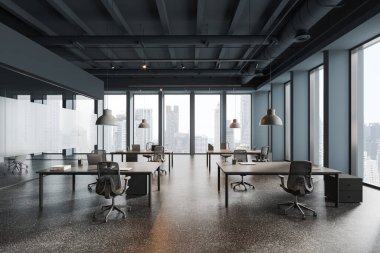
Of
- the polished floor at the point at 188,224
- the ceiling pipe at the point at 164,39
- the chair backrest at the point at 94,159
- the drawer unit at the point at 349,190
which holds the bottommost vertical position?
the polished floor at the point at 188,224

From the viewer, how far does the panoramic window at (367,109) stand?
685 centimetres

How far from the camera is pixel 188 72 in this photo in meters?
10.9

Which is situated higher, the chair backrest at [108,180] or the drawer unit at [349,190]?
the chair backrest at [108,180]

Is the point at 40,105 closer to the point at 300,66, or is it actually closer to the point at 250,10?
the point at 250,10

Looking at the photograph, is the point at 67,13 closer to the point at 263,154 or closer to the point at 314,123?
the point at 263,154

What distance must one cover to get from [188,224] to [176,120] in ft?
35.3

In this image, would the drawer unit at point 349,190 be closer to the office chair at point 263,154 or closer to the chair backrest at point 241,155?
the chair backrest at point 241,155

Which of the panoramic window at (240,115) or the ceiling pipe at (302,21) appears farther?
the panoramic window at (240,115)

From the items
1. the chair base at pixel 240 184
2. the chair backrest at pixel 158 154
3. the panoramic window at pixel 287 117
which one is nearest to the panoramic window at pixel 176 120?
the panoramic window at pixel 287 117

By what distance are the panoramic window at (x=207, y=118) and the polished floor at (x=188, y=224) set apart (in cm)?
833

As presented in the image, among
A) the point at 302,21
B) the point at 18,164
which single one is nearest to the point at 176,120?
the point at 18,164

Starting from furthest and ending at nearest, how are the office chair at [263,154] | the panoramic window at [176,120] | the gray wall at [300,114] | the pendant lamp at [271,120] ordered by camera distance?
the panoramic window at [176,120] < the gray wall at [300,114] < the office chair at [263,154] < the pendant lamp at [271,120]

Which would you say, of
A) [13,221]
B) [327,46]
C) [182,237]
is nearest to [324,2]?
[327,46]

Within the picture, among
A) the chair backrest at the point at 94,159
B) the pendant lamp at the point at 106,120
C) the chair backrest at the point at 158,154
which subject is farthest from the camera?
the chair backrest at the point at 158,154
